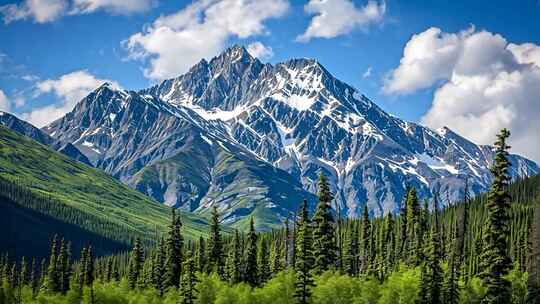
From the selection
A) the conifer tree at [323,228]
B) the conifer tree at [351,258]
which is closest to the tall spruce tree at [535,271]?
the conifer tree at [323,228]

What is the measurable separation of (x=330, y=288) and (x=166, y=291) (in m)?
33.8

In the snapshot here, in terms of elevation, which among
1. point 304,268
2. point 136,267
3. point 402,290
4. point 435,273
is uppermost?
point 136,267

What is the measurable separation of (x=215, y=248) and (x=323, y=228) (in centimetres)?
3830

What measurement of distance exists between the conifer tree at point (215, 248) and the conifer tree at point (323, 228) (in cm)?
3225

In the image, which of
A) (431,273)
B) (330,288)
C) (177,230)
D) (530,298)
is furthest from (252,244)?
(530,298)

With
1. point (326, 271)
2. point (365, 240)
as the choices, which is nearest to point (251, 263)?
point (326, 271)

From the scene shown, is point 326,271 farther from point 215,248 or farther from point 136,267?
point 136,267

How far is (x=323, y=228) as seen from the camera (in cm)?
8962

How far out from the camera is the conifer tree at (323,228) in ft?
291

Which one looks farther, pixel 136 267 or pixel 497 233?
pixel 136 267

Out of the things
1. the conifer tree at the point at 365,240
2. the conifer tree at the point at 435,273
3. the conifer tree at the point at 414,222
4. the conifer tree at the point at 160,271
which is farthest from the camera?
the conifer tree at the point at 365,240

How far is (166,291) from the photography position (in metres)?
115

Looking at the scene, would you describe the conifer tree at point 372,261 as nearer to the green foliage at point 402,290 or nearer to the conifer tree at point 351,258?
the conifer tree at point 351,258

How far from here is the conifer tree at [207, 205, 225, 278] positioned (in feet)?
392
